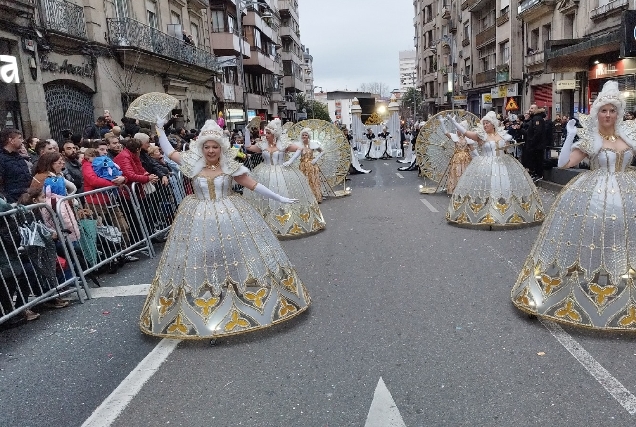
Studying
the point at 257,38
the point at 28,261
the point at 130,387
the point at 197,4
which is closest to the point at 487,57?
the point at 257,38

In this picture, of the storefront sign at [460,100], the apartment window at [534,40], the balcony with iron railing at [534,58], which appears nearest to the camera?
the balcony with iron railing at [534,58]

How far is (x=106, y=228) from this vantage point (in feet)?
23.1

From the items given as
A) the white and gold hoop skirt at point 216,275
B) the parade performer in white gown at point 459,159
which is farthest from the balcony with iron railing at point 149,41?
the white and gold hoop skirt at point 216,275

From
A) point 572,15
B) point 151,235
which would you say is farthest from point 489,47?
point 151,235

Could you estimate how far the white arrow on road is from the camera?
10.5 ft

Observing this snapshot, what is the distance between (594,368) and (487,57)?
42449 mm

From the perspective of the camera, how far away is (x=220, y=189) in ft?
15.8

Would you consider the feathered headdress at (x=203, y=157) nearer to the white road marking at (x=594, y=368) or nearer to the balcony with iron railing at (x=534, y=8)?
the white road marking at (x=594, y=368)

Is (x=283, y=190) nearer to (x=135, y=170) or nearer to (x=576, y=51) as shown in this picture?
(x=135, y=170)

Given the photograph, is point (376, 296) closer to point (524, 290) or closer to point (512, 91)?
point (524, 290)

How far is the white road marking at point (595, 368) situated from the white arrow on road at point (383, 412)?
1.38 metres

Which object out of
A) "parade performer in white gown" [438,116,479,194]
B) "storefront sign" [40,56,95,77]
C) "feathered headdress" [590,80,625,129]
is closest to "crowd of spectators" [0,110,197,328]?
"feathered headdress" [590,80,625,129]

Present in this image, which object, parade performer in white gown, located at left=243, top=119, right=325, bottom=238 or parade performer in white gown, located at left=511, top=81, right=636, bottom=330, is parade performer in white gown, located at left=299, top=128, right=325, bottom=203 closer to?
parade performer in white gown, located at left=243, top=119, right=325, bottom=238

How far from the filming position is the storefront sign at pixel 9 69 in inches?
468
